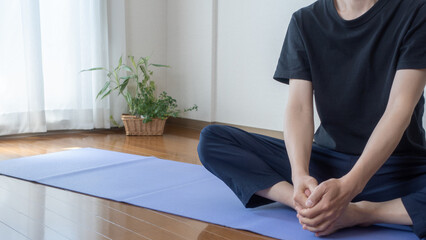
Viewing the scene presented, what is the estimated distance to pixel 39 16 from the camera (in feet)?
10.5

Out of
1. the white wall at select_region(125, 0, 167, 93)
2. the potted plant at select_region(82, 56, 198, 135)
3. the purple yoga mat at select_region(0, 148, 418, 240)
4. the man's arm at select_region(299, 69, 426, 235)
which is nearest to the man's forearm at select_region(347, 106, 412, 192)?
the man's arm at select_region(299, 69, 426, 235)

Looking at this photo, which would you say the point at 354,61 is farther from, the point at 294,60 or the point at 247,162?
the point at 247,162

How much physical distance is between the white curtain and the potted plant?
118mm

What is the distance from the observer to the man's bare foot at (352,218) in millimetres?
1264

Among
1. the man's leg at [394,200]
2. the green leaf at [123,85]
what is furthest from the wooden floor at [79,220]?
the green leaf at [123,85]

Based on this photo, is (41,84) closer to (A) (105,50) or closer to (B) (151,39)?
(A) (105,50)

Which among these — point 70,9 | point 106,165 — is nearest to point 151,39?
point 70,9

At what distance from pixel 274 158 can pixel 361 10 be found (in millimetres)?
534

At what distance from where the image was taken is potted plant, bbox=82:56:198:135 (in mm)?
3439

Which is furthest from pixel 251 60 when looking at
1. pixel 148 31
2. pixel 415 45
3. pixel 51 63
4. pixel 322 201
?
pixel 322 201

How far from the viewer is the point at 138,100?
139 inches

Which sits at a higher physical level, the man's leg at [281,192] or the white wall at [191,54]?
the white wall at [191,54]

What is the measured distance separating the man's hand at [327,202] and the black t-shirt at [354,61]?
0.97 feet

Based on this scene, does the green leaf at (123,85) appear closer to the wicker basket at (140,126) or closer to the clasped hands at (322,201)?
the wicker basket at (140,126)
